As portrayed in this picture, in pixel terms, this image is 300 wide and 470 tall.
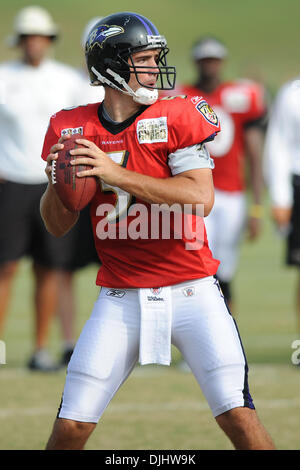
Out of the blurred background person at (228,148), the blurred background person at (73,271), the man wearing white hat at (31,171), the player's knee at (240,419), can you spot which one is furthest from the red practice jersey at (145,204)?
the blurred background person at (228,148)

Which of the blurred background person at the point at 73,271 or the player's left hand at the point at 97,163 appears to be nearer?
the player's left hand at the point at 97,163

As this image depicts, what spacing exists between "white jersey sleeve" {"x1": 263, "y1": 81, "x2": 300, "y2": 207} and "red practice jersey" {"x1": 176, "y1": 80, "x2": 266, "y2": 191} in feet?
1.20

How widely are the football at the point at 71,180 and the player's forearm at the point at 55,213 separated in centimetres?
6

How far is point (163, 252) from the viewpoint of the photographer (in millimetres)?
3629

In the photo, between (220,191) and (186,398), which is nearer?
(186,398)

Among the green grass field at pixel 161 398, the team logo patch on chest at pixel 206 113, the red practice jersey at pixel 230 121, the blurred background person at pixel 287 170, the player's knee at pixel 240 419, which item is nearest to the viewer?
the player's knee at pixel 240 419

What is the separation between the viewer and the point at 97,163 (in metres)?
3.39

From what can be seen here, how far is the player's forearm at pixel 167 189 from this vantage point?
340 centimetres

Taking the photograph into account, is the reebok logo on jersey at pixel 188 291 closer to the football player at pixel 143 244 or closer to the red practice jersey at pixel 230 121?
the football player at pixel 143 244

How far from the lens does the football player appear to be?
135 inches

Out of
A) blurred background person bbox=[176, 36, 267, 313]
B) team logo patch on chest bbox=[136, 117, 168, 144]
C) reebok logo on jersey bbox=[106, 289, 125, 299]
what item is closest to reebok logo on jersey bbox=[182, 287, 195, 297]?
reebok logo on jersey bbox=[106, 289, 125, 299]

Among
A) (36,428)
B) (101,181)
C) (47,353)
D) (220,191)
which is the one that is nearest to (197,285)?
(101,181)
